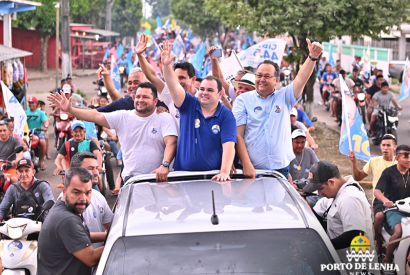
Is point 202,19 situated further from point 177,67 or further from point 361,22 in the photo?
point 177,67

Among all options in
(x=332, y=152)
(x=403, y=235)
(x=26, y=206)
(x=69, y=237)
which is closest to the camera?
(x=69, y=237)

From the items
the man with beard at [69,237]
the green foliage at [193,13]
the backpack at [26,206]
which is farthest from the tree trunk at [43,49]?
the man with beard at [69,237]

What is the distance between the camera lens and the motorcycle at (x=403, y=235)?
5449mm

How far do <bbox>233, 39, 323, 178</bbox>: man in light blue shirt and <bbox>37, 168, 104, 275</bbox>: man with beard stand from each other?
1.72m

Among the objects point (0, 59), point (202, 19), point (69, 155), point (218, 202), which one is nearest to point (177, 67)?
point (218, 202)

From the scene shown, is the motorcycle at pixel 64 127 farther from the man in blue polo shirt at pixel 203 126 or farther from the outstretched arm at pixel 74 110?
the man in blue polo shirt at pixel 203 126

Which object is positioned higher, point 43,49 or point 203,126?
point 43,49

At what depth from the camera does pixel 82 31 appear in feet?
155

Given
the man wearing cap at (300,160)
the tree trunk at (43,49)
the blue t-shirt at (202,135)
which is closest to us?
the blue t-shirt at (202,135)

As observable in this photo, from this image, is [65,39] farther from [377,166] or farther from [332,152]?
[377,166]

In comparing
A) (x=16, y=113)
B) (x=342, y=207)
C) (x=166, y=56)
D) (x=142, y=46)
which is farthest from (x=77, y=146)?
(x=342, y=207)

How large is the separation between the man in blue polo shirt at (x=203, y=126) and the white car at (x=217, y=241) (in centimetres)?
126

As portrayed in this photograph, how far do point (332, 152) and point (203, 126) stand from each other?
10271mm

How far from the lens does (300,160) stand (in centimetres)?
772
